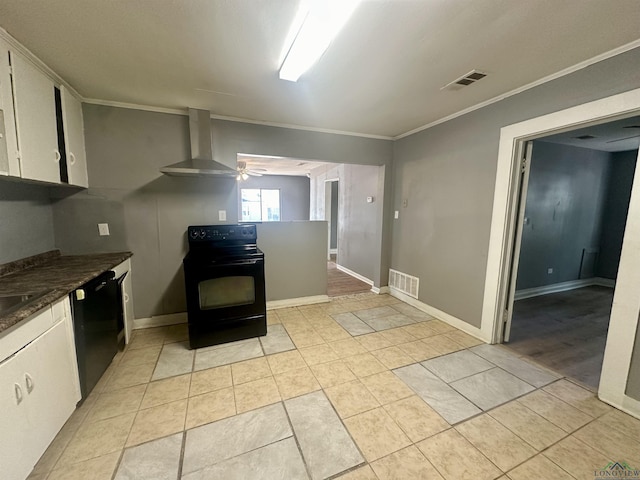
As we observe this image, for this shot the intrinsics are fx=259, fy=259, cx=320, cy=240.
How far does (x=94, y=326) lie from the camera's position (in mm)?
1839

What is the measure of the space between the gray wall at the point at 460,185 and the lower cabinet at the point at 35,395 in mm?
3484

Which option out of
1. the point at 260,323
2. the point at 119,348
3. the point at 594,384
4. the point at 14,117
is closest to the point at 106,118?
the point at 14,117

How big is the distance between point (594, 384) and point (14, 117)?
15.3 ft

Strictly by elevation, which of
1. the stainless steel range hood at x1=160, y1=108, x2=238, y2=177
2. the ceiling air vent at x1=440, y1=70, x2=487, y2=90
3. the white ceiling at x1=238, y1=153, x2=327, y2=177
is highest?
the white ceiling at x1=238, y1=153, x2=327, y2=177

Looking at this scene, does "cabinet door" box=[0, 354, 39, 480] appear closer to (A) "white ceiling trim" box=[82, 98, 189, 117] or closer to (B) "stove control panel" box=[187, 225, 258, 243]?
(B) "stove control panel" box=[187, 225, 258, 243]

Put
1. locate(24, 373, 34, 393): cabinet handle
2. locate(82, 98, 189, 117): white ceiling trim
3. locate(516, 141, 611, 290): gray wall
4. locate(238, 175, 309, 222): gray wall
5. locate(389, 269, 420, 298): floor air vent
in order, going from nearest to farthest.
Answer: locate(24, 373, 34, 393): cabinet handle, locate(82, 98, 189, 117): white ceiling trim, locate(389, 269, 420, 298): floor air vent, locate(516, 141, 611, 290): gray wall, locate(238, 175, 309, 222): gray wall

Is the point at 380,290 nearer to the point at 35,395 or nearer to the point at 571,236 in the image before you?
the point at 571,236

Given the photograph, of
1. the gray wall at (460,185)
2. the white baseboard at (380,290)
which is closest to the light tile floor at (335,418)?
the gray wall at (460,185)

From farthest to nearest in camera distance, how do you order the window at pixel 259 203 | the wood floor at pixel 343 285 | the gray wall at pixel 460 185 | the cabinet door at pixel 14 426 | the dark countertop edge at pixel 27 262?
the window at pixel 259 203 → the wood floor at pixel 343 285 → the gray wall at pixel 460 185 → the dark countertop edge at pixel 27 262 → the cabinet door at pixel 14 426

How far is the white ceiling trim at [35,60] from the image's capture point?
63.8 inches

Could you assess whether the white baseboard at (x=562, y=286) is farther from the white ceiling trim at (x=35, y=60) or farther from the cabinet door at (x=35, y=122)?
the white ceiling trim at (x=35, y=60)

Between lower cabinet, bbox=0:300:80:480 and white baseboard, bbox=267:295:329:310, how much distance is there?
216cm

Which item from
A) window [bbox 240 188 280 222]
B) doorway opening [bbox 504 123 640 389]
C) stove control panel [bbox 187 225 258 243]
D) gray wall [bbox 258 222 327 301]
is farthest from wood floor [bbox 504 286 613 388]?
window [bbox 240 188 280 222]

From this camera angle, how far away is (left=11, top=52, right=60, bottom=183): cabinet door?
173 centimetres
